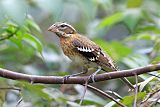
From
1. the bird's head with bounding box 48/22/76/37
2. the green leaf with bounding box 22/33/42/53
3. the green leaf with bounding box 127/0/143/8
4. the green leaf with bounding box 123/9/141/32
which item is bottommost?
the green leaf with bounding box 22/33/42/53

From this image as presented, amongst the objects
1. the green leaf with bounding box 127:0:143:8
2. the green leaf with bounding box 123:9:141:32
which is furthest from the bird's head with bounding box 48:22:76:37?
the green leaf with bounding box 127:0:143:8

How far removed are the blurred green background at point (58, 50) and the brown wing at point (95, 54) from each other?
204 mm

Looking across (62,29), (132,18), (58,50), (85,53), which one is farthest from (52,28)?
(58,50)

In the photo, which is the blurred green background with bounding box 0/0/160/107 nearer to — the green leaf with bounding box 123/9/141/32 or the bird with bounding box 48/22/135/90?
the green leaf with bounding box 123/9/141/32

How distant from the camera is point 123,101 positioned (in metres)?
2.39

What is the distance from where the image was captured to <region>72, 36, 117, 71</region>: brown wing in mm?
3127

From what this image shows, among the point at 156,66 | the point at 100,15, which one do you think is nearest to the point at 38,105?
the point at 156,66

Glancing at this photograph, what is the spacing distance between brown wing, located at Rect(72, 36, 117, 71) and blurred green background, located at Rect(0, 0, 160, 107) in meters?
0.20

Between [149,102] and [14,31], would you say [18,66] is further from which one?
[149,102]

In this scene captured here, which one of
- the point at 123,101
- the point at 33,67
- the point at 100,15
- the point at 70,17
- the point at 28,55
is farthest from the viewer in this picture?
the point at 100,15

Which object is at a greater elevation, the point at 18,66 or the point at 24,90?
the point at 18,66

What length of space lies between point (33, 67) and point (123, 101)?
2.09 metres

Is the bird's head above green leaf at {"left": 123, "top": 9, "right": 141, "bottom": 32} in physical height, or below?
below

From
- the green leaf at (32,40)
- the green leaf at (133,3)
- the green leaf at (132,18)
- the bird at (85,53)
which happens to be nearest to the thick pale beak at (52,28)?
the bird at (85,53)
